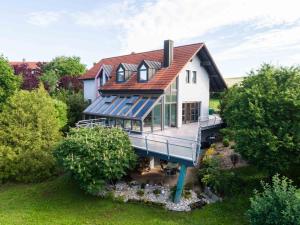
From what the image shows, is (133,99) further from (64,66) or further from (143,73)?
(64,66)

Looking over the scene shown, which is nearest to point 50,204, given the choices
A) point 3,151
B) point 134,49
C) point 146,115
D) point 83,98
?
point 3,151

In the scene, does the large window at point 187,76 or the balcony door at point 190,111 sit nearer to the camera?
the large window at point 187,76

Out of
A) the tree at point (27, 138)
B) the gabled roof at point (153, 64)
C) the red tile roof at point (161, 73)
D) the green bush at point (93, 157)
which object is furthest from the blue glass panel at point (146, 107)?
the tree at point (27, 138)

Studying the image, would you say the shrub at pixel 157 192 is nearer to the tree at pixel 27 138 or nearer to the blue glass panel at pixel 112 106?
the tree at pixel 27 138

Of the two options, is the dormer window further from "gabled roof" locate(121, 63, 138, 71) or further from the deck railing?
the deck railing

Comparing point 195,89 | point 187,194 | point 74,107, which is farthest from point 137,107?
point 74,107

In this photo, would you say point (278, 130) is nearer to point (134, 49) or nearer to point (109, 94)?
point (109, 94)
